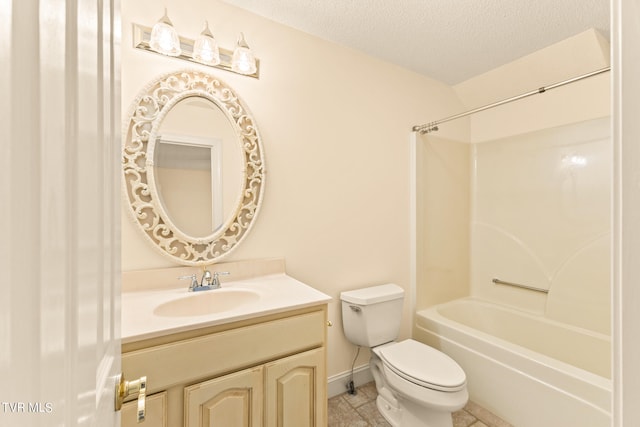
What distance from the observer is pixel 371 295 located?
1825 millimetres

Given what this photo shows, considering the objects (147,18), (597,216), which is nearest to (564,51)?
(597,216)

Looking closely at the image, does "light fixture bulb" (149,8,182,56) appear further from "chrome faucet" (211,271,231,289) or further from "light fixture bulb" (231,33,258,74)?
"chrome faucet" (211,271,231,289)

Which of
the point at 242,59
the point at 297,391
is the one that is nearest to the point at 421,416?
the point at 297,391

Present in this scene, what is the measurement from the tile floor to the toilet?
0.07m

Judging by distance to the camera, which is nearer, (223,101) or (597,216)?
(223,101)

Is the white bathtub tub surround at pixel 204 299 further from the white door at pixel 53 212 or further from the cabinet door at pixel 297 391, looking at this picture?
the white door at pixel 53 212

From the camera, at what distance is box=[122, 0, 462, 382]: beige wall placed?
4.69 feet

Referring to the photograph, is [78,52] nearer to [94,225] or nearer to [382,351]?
[94,225]

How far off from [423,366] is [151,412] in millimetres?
1305

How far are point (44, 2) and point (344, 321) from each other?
194cm

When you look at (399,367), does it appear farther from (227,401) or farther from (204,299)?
(204,299)

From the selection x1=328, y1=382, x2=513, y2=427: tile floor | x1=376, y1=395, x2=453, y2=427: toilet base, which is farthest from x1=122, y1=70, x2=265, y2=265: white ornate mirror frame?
x1=376, y1=395, x2=453, y2=427: toilet base

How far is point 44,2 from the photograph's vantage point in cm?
26

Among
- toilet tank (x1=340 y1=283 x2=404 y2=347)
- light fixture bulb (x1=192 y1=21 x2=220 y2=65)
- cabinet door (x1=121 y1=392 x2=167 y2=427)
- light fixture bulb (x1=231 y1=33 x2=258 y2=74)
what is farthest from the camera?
toilet tank (x1=340 y1=283 x2=404 y2=347)
